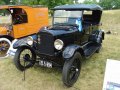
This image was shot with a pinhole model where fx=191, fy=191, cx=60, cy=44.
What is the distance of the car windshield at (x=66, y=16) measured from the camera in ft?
21.2

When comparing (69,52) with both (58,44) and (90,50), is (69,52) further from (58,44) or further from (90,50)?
(90,50)

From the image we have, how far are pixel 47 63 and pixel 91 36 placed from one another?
277 cm

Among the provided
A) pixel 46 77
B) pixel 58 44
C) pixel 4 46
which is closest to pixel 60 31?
pixel 58 44

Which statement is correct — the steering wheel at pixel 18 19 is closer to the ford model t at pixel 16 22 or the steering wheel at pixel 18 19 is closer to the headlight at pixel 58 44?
the ford model t at pixel 16 22

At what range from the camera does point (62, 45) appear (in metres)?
5.29

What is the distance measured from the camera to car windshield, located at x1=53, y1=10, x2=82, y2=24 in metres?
6.46

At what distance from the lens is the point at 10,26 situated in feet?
28.5

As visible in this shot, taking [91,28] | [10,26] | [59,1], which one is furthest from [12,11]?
[59,1]

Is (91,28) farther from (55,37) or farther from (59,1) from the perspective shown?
(59,1)

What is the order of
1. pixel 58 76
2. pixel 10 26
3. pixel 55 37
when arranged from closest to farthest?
pixel 55 37 < pixel 58 76 < pixel 10 26

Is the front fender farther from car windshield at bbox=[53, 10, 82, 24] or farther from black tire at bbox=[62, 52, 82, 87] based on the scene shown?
car windshield at bbox=[53, 10, 82, 24]

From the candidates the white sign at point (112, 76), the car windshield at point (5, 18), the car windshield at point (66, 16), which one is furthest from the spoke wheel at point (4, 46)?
the white sign at point (112, 76)

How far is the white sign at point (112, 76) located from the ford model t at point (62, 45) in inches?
59.5

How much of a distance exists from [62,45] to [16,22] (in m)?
4.43
